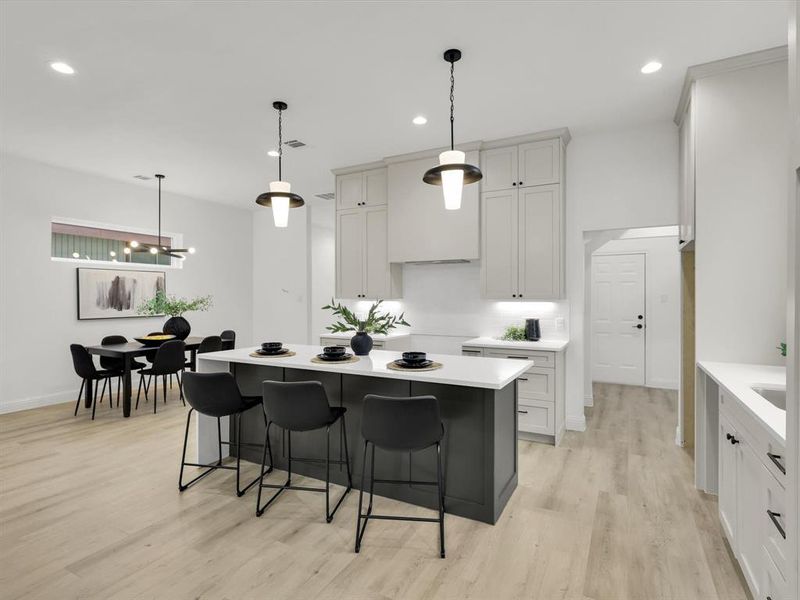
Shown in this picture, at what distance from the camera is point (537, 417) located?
3.95 metres

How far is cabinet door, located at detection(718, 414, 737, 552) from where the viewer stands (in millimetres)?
2109

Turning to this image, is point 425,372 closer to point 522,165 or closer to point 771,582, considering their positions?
point 771,582

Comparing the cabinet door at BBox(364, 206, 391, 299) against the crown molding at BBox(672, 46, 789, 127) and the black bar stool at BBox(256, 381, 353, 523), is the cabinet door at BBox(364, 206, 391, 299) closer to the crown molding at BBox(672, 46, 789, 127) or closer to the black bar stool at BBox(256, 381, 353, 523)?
the black bar stool at BBox(256, 381, 353, 523)

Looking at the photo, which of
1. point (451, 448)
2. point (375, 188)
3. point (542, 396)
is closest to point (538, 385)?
point (542, 396)

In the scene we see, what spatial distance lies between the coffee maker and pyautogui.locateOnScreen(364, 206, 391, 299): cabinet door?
1669 millimetres

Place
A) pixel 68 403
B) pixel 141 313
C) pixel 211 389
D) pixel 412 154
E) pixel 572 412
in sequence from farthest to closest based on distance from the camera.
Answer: pixel 141 313 < pixel 68 403 < pixel 412 154 < pixel 572 412 < pixel 211 389

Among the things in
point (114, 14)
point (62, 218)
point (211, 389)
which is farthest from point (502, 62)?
point (62, 218)

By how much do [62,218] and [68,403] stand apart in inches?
90.4

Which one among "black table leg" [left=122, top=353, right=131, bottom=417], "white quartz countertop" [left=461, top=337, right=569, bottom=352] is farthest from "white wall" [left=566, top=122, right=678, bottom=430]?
"black table leg" [left=122, top=353, right=131, bottom=417]

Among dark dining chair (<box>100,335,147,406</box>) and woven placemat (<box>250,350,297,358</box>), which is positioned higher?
woven placemat (<box>250,350,297,358</box>)

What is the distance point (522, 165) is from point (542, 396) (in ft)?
7.40

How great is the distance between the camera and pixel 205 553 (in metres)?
2.26

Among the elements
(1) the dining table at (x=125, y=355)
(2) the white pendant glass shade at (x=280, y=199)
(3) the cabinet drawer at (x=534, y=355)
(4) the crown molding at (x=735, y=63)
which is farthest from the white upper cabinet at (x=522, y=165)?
(1) the dining table at (x=125, y=355)

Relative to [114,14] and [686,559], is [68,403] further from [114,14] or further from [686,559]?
[686,559]
